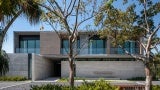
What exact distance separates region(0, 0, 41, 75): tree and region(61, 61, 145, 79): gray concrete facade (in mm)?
38128

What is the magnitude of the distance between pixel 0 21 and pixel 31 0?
10.5 ft

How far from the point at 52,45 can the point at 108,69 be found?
344 inches

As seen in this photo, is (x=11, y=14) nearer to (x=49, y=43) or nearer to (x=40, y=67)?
(x=40, y=67)

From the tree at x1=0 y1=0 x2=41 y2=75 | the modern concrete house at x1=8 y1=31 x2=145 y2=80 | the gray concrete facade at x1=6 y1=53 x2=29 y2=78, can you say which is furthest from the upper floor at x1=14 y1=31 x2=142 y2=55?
the tree at x1=0 y1=0 x2=41 y2=75

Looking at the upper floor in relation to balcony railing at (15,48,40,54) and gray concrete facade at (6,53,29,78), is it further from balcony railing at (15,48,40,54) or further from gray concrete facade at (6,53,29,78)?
gray concrete facade at (6,53,29,78)

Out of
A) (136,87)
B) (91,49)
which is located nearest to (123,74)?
(91,49)

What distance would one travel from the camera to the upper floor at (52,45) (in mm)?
49500

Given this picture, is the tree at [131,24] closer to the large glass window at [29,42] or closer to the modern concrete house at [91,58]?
the modern concrete house at [91,58]

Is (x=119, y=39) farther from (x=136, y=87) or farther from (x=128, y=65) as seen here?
(x=128, y=65)

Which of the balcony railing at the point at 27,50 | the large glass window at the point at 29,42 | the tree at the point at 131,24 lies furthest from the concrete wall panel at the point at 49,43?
the tree at the point at 131,24

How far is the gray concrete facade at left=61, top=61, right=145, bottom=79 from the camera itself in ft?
166

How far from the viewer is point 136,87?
829 inches

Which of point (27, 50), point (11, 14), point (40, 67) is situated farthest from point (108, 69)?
point (11, 14)

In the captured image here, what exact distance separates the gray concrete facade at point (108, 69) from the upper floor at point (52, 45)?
1.84 metres
